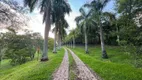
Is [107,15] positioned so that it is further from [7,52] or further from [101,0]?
[7,52]

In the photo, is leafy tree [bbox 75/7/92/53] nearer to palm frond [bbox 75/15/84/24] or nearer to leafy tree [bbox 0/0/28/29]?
palm frond [bbox 75/15/84/24]

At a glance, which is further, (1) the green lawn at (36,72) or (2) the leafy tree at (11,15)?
(2) the leafy tree at (11,15)

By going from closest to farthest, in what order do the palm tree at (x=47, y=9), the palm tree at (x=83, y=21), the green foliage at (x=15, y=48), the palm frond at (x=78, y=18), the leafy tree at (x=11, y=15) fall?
the leafy tree at (x=11, y=15)
the palm tree at (x=47, y=9)
the green foliage at (x=15, y=48)
the palm tree at (x=83, y=21)
the palm frond at (x=78, y=18)

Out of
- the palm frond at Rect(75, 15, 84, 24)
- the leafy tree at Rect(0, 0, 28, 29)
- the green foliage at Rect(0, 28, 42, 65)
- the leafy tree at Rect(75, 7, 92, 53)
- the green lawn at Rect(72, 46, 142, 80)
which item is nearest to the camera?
the green lawn at Rect(72, 46, 142, 80)

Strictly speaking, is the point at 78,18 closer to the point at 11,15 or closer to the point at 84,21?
the point at 84,21

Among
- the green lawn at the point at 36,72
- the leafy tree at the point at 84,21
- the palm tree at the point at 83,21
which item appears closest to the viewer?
the green lawn at the point at 36,72

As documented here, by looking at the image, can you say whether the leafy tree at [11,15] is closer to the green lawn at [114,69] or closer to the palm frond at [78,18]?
the green lawn at [114,69]

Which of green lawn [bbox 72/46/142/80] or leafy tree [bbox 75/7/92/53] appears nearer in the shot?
green lawn [bbox 72/46/142/80]

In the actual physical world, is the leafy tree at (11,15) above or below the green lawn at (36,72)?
above

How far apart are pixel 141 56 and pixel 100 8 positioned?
18576mm

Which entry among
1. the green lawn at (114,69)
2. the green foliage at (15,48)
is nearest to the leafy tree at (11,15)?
the green lawn at (114,69)

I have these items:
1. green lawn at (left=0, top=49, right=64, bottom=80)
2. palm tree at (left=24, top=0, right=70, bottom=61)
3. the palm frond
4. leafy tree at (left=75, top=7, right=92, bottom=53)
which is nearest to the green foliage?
palm tree at (left=24, top=0, right=70, bottom=61)

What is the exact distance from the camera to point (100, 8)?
87.0ft

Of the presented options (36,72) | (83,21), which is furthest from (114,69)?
(83,21)
